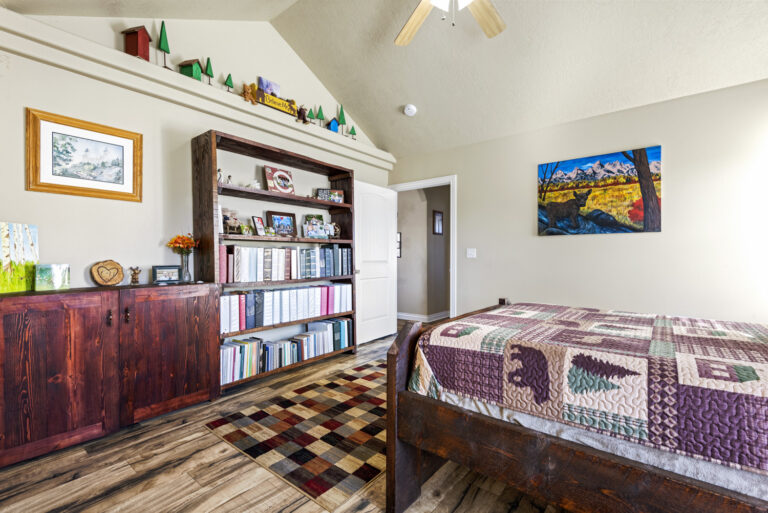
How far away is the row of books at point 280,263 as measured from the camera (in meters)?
2.61

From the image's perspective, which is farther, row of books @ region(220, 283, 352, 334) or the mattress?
row of books @ region(220, 283, 352, 334)

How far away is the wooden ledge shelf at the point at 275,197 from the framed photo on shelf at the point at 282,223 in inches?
4.8

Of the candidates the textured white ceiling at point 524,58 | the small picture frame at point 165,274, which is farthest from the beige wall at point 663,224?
the small picture frame at point 165,274

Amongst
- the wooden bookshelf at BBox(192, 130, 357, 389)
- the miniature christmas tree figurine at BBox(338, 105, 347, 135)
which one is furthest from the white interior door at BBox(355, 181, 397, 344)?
the miniature christmas tree figurine at BBox(338, 105, 347, 135)

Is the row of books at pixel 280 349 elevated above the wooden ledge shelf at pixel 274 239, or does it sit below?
below

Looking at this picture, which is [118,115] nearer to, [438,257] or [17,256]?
[17,256]

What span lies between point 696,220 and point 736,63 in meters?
1.14

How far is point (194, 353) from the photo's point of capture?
2.32 metres

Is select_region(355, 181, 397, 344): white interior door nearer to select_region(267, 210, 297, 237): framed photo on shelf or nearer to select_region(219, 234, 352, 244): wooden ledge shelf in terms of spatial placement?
select_region(219, 234, 352, 244): wooden ledge shelf

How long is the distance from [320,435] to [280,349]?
3.54 feet

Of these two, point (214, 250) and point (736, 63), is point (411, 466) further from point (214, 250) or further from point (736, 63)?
point (736, 63)

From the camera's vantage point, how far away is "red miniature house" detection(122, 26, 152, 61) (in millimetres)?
2311

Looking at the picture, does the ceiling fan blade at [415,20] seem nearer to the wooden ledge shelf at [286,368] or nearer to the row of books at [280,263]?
the row of books at [280,263]

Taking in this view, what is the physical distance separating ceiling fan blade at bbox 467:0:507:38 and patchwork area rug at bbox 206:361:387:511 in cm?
263
